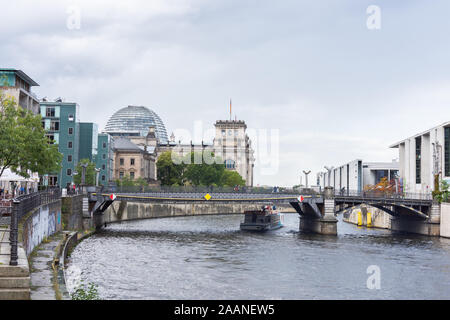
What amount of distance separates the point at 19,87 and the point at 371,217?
224 feet

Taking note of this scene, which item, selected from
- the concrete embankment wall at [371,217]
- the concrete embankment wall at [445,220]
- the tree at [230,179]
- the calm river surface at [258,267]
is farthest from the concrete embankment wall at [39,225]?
the tree at [230,179]

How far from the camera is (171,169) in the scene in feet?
559

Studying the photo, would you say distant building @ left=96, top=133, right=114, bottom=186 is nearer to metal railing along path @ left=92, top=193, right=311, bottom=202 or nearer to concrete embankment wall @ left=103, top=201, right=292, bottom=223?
concrete embankment wall @ left=103, top=201, right=292, bottom=223

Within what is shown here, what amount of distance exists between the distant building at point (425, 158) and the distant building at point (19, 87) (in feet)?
229

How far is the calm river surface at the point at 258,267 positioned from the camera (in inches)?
1436

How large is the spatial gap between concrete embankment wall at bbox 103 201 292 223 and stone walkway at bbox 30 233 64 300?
161ft

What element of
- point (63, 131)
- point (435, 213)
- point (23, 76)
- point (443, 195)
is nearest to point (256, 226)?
point (435, 213)

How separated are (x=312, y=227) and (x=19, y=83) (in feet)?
167

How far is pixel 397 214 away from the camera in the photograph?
94.8 meters

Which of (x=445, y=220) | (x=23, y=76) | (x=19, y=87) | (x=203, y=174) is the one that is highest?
(x=23, y=76)

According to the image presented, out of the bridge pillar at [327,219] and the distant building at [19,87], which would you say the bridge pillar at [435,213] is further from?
the distant building at [19,87]

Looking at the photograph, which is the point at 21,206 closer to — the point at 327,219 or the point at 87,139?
the point at 327,219

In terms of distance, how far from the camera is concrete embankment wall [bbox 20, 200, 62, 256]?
34.4 m

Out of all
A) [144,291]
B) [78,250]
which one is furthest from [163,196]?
[144,291]
